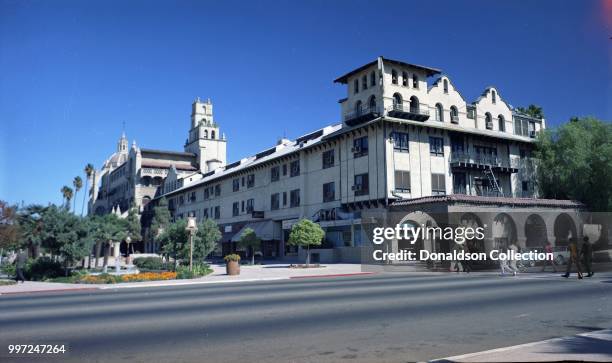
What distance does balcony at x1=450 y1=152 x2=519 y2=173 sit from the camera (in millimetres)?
40594

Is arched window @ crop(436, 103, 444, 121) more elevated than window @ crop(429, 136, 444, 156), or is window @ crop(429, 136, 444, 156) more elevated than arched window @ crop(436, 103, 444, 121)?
arched window @ crop(436, 103, 444, 121)

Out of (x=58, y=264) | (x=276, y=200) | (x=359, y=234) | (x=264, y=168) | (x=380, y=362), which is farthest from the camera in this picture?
(x=264, y=168)

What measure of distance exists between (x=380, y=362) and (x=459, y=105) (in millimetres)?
40842

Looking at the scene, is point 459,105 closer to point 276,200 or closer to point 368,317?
point 276,200

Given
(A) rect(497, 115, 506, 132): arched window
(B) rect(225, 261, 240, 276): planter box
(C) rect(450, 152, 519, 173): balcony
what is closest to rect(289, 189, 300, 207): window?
(C) rect(450, 152, 519, 173): balcony

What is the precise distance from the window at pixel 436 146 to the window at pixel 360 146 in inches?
224

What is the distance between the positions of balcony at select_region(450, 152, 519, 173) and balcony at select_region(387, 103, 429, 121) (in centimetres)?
468

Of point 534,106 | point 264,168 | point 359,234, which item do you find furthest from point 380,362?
point 534,106

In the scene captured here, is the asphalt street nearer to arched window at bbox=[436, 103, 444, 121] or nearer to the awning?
arched window at bbox=[436, 103, 444, 121]

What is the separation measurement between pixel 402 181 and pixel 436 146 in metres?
5.47

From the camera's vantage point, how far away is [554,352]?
6652mm

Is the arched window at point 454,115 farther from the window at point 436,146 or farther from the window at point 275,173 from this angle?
the window at point 275,173

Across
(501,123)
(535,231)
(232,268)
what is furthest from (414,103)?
(232,268)

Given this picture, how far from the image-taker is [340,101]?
4453cm
